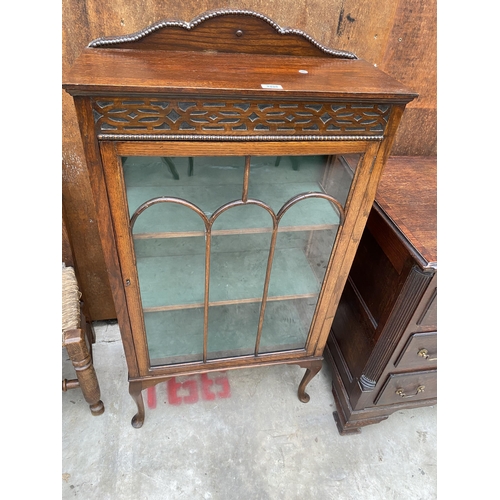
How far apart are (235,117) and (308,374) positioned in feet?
2.71

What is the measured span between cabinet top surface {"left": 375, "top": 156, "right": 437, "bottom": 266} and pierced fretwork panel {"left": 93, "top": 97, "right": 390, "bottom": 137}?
27 centimetres

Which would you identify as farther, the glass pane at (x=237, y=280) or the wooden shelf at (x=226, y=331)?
the wooden shelf at (x=226, y=331)

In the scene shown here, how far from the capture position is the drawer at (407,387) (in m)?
1.01

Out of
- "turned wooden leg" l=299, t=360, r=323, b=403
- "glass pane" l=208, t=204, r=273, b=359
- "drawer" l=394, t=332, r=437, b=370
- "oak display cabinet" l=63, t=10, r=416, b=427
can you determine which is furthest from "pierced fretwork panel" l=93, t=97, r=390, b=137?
"turned wooden leg" l=299, t=360, r=323, b=403

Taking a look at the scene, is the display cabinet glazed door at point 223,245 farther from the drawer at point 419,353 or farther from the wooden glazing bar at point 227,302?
the drawer at point 419,353

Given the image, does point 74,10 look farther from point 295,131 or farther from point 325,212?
point 325,212

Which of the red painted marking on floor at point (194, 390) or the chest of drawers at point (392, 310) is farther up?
the chest of drawers at point (392, 310)

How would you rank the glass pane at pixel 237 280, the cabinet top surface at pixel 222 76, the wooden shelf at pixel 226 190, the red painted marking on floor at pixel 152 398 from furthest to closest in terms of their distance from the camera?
1. the red painted marking on floor at pixel 152 398
2. the glass pane at pixel 237 280
3. the wooden shelf at pixel 226 190
4. the cabinet top surface at pixel 222 76

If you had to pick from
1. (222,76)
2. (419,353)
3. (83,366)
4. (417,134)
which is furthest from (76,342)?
(417,134)

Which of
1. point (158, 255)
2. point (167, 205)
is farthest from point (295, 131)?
point (158, 255)

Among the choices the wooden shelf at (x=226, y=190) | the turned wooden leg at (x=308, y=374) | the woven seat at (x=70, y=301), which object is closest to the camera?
the wooden shelf at (x=226, y=190)

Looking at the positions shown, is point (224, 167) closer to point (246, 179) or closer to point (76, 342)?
point (246, 179)

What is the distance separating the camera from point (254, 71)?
24.9 inches

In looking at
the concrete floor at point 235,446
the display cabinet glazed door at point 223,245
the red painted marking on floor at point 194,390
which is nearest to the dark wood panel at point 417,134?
the display cabinet glazed door at point 223,245
